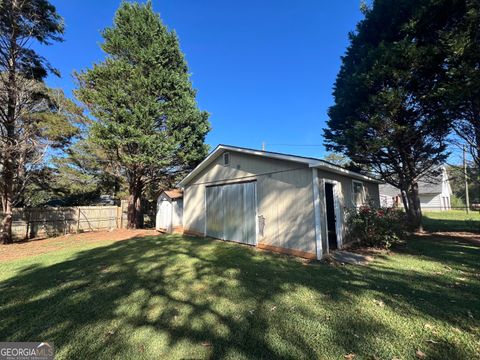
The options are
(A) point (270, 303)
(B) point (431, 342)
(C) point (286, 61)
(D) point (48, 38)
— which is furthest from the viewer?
(C) point (286, 61)

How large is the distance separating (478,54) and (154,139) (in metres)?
14.3

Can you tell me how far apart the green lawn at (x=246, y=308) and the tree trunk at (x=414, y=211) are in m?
5.29

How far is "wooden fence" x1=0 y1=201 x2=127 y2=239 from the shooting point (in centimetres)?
1240

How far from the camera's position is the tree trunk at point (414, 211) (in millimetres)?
11484

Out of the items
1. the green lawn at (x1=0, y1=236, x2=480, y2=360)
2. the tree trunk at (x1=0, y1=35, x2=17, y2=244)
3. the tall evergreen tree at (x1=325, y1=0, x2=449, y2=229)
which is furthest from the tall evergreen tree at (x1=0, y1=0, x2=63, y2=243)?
the tall evergreen tree at (x1=325, y1=0, x2=449, y2=229)

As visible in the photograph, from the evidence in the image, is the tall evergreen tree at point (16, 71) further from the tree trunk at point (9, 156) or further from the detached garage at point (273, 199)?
the detached garage at point (273, 199)

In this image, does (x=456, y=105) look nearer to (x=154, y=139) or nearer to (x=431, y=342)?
(x=431, y=342)

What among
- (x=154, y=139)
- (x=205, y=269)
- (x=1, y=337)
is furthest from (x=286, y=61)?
(x=1, y=337)

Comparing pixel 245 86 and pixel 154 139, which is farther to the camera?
pixel 245 86

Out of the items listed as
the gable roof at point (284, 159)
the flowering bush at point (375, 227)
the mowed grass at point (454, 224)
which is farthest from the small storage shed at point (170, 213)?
the mowed grass at point (454, 224)

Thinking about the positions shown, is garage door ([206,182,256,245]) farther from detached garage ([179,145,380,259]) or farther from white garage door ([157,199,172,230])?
white garage door ([157,199,172,230])

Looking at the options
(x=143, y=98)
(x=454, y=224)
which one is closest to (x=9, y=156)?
(x=143, y=98)

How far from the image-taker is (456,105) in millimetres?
8516

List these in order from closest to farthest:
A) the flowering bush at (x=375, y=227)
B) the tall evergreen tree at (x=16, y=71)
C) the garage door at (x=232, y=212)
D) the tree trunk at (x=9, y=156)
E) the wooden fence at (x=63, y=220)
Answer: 1. the flowering bush at (x=375, y=227)
2. the garage door at (x=232, y=212)
3. the tall evergreen tree at (x=16, y=71)
4. the tree trunk at (x=9, y=156)
5. the wooden fence at (x=63, y=220)
